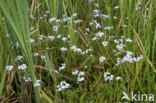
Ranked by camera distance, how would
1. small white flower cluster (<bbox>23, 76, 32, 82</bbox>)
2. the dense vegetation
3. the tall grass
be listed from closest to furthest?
the tall grass < the dense vegetation < small white flower cluster (<bbox>23, 76, 32, 82</bbox>)

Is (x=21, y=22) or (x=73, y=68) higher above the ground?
(x=21, y=22)

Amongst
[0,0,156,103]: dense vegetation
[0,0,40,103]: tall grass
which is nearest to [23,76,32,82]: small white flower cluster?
[0,0,156,103]: dense vegetation

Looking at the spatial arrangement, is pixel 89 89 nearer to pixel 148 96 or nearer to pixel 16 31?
pixel 148 96

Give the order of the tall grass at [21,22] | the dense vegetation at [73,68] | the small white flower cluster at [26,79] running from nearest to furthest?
the tall grass at [21,22] → the dense vegetation at [73,68] → the small white flower cluster at [26,79]

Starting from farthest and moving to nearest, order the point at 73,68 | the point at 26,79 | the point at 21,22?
the point at 73,68 → the point at 26,79 → the point at 21,22

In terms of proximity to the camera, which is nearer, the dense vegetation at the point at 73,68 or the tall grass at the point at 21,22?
the tall grass at the point at 21,22

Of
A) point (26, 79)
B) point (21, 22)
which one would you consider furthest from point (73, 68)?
point (21, 22)

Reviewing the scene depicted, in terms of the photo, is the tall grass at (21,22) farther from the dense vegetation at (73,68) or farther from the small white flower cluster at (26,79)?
the small white flower cluster at (26,79)

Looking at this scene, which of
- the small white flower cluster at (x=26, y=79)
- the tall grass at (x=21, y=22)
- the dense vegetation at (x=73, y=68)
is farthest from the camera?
the small white flower cluster at (x=26, y=79)

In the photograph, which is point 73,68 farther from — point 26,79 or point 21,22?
point 21,22

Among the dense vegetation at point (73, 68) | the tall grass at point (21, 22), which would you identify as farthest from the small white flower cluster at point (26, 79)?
the tall grass at point (21, 22)

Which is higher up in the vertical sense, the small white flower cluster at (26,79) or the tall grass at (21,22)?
the tall grass at (21,22)

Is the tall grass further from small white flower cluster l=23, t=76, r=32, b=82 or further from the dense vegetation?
small white flower cluster l=23, t=76, r=32, b=82

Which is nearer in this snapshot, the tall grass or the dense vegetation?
the tall grass
